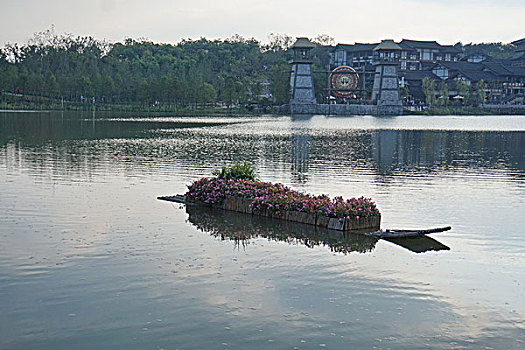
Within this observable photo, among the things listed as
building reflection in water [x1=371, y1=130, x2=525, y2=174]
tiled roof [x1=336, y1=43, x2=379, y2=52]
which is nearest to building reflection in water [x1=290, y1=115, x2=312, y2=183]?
building reflection in water [x1=371, y1=130, x2=525, y2=174]

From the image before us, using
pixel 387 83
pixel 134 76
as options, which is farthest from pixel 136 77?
pixel 387 83

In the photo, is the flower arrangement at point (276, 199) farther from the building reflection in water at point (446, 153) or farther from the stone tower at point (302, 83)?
the stone tower at point (302, 83)

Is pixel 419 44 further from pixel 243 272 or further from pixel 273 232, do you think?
pixel 243 272

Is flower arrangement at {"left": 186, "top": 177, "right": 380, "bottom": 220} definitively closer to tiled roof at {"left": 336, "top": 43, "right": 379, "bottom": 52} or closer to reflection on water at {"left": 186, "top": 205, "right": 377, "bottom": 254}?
reflection on water at {"left": 186, "top": 205, "right": 377, "bottom": 254}

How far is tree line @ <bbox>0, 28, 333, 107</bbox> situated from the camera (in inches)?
5453

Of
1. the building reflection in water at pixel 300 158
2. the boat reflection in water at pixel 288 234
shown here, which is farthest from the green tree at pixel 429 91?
the boat reflection in water at pixel 288 234

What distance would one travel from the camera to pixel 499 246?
57.6 ft

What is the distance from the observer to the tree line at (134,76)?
138m

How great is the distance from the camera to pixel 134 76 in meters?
152

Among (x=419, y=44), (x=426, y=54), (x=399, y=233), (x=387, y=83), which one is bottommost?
(x=399, y=233)

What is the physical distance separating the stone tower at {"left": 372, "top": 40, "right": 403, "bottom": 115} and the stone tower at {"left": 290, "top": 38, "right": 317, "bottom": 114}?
16587 mm

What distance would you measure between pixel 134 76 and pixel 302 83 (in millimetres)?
41707

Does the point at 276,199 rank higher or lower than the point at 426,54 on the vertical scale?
lower

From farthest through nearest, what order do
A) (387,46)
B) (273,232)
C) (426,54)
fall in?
(426,54)
(387,46)
(273,232)
